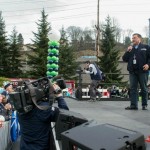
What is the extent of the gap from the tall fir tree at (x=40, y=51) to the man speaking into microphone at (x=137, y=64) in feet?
108

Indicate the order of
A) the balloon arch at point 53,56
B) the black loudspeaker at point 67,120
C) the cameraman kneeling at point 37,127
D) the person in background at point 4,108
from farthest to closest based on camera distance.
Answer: the balloon arch at point 53,56, the person in background at point 4,108, the cameraman kneeling at point 37,127, the black loudspeaker at point 67,120

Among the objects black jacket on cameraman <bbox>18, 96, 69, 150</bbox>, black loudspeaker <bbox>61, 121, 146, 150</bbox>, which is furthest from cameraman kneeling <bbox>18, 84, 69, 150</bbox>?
black loudspeaker <bbox>61, 121, 146, 150</bbox>

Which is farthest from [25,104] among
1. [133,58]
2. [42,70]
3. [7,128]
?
[42,70]

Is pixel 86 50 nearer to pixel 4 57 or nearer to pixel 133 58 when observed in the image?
pixel 4 57

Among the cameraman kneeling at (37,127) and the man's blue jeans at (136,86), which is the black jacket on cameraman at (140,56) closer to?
the man's blue jeans at (136,86)

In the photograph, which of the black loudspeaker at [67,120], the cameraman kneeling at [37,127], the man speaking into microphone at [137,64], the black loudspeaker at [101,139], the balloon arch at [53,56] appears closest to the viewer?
the black loudspeaker at [101,139]

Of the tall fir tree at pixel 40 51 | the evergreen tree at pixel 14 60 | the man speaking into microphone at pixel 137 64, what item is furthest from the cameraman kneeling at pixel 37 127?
the evergreen tree at pixel 14 60

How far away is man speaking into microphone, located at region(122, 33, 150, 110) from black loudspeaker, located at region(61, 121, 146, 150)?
5211 millimetres

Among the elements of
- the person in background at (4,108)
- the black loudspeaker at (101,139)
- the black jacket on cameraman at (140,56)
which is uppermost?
the black jacket on cameraman at (140,56)

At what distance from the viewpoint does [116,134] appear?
2.28 meters

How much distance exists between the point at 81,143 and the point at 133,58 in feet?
18.4

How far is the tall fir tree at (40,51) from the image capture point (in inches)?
1606

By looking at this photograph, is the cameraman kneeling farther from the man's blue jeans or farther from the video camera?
the man's blue jeans

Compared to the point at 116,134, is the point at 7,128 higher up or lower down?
lower down
